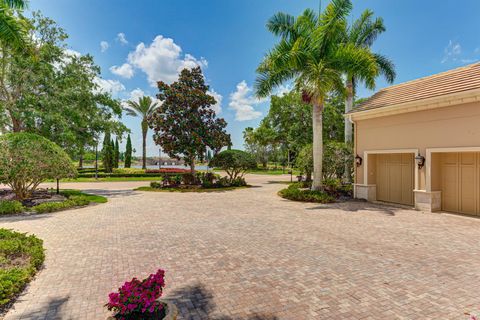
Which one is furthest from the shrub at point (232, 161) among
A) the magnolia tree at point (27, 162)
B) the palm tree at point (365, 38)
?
the magnolia tree at point (27, 162)

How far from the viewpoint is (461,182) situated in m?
10.4

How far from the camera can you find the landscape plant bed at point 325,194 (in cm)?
1306

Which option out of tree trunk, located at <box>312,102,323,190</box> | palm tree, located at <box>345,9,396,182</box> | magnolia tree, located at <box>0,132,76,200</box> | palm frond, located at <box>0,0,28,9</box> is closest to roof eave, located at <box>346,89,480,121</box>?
tree trunk, located at <box>312,102,323,190</box>

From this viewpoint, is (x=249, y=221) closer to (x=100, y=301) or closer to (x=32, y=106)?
(x=100, y=301)

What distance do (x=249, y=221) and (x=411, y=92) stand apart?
9.78m

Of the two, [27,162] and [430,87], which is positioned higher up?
[430,87]

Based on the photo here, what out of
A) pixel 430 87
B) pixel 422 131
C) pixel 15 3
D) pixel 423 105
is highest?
pixel 15 3

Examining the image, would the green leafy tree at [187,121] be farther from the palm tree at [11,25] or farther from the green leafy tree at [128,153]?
the green leafy tree at [128,153]

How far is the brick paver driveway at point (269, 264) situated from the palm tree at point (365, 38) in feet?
29.9

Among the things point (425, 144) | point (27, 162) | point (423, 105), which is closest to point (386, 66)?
point (423, 105)

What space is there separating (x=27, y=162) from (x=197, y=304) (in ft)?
38.3

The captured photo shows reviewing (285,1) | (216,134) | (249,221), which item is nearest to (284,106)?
(216,134)

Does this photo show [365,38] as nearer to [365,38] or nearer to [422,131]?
[365,38]

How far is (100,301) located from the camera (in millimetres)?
4094
